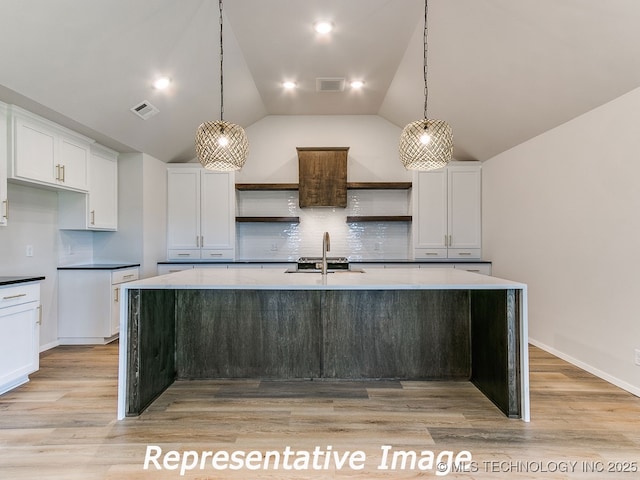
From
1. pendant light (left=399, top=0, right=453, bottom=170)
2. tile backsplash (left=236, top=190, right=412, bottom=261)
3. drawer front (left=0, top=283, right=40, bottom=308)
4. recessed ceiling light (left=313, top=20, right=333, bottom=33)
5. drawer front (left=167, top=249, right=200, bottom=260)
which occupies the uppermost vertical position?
recessed ceiling light (left=313, top=20, right=333, bottom=33)

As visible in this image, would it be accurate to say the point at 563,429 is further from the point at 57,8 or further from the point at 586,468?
the point at 57,8

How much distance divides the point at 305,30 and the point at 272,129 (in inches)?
86.8

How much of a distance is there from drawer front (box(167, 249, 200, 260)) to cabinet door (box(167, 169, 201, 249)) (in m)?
0.03

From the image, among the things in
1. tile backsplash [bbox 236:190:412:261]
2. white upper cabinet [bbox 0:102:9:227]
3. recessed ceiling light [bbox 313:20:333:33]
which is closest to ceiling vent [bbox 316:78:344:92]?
recessed ceiling light [bbox 313:20:333:33]

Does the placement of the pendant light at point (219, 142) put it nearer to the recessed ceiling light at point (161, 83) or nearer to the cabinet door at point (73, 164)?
the recessed ceiling light at point (161, 83)

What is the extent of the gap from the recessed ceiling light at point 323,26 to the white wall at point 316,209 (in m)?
2.11

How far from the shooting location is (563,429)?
7.00 ft

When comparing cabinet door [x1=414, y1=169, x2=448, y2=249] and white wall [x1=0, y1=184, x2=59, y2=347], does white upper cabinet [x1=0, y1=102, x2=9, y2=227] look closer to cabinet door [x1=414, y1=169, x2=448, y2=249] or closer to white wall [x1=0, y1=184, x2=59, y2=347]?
white wall [x1=0, y1=184, x2=59, y2=347]

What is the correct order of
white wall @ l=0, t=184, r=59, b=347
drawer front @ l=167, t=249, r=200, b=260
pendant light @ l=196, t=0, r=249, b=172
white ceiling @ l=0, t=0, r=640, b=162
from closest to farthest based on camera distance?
1. white ceiling @ l=0, t=0, r=640, b=162
2. pendant light @ l=196, t=0, r=249, b=172
3. white wall @ l=0, t=184, r=59, b=347
4. drawer front @ l=167, t=249, r=200, b=260

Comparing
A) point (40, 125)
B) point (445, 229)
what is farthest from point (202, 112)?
point (445, 229)

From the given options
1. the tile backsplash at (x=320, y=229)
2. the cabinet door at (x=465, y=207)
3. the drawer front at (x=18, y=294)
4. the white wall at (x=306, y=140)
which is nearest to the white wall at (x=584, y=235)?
the cabinet door at (x=465, y=207)

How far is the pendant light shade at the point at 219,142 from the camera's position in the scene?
8.46 feet

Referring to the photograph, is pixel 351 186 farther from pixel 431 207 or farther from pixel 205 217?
pixel 205 217

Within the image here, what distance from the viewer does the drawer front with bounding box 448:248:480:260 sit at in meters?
5.05
